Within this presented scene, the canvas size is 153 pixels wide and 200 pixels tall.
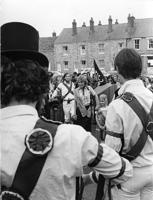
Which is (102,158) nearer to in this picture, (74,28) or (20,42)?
(20,42)

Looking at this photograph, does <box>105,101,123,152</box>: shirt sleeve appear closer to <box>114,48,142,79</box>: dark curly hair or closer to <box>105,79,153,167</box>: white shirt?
<box>105,79,153,167</box>: white shirt

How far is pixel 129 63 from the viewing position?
2.50 m

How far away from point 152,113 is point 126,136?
0.84ft

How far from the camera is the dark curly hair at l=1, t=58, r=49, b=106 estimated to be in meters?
1.50

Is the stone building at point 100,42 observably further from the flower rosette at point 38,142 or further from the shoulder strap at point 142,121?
the flower rosette at point 38,142

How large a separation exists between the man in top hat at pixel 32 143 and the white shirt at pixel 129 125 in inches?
30.9

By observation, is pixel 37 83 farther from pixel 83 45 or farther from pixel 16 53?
pixel 83 45

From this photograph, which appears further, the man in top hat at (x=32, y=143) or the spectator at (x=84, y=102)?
the spectator at (x=84, y=102)

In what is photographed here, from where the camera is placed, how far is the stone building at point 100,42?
169 ft

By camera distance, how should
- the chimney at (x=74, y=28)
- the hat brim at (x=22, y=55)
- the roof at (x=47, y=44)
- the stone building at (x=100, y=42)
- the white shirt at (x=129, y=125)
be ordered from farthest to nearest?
1. the roof at (x=47, y=44)
2. the chimney at (x=74, y=28)
3. the stone building at (x=100, y=42)
4. the white shirt at (x=129, y=125)
5. the hat brim at (x=22, y=55)

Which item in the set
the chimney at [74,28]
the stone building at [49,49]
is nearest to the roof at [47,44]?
the stone building at [49,49]

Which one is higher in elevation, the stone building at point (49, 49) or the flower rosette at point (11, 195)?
the stone building at point (49, 49)

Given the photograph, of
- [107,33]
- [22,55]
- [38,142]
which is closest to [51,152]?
[38,142]

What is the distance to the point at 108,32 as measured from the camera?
53969mm
